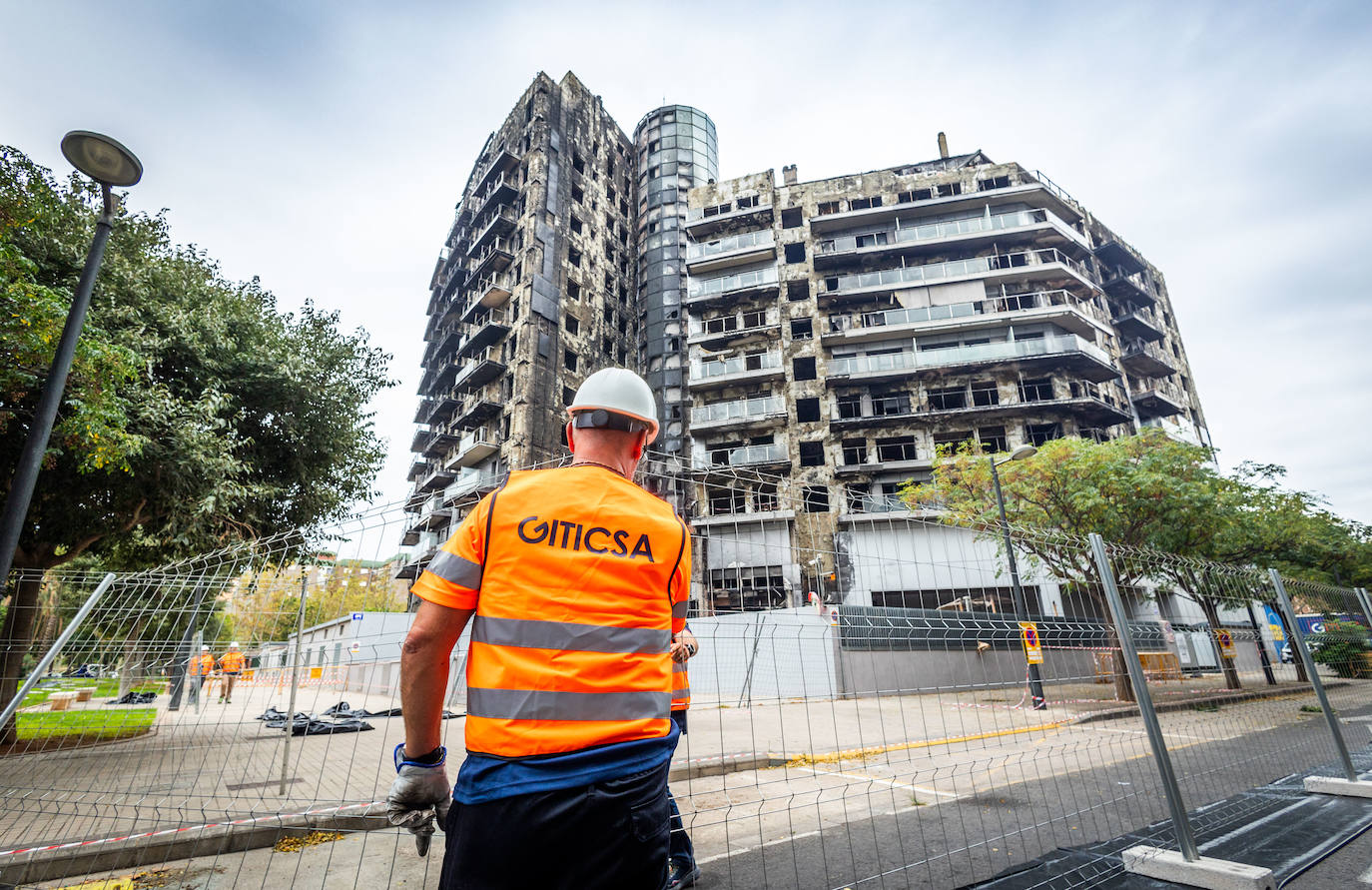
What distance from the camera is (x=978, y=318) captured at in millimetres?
35219

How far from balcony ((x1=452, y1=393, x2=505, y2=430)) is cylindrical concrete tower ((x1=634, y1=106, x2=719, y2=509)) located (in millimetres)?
9895

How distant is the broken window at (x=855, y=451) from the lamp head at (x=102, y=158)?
107 feet

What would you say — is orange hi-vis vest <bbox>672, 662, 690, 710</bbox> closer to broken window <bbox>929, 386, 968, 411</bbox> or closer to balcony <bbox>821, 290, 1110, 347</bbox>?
broken window <bbox>929, 386, 968, 411</bbox>

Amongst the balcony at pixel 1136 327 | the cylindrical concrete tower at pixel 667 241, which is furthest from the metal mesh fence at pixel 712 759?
the balcony at pixel 1136 327

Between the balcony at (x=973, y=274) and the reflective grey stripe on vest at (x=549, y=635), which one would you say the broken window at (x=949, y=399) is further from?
the reflective grey stripe on vest at (x=549, y=635)

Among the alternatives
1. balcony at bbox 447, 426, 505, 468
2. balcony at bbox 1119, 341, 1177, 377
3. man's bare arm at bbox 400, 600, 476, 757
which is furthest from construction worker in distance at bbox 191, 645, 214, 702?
balcony at bbox 1119, 341, 1177, 377

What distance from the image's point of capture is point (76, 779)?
7262 millimetres

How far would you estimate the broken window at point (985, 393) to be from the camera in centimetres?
3453

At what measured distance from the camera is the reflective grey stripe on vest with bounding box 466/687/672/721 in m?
1.50

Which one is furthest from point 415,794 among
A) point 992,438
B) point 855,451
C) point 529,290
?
point 992,438

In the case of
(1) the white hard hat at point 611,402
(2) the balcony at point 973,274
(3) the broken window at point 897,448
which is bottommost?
(1) the white hard hat at point 611,402

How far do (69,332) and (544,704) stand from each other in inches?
261

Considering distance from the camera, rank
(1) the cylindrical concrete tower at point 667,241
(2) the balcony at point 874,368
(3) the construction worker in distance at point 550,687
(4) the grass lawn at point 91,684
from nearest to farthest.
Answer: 1. (3) the construction worker in distance at point 550,687
2. (4) the grass lawn at point 91,684
3. (2) the balcony at point 874,368
4. (1) the cylindrical concrete tower at point 667,241

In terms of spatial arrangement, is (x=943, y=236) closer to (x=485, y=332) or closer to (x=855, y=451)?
(x=855, y=451)
